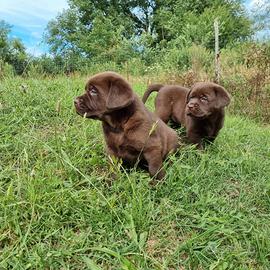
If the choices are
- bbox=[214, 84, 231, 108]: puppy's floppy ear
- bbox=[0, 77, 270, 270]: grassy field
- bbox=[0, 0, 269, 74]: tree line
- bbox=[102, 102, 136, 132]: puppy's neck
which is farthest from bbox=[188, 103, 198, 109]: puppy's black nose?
bbox=[0, 0, 269, 74]: tree line

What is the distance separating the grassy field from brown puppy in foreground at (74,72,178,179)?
218 mm

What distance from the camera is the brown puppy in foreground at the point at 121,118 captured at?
146 inches

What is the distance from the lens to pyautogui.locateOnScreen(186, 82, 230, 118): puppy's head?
4961mm

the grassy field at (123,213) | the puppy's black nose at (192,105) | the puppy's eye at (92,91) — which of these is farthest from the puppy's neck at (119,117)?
the puppy's black nose at (192,105)

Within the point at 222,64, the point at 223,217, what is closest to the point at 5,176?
the point at 223,217

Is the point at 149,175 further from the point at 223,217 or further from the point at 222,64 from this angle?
the point at 222,64

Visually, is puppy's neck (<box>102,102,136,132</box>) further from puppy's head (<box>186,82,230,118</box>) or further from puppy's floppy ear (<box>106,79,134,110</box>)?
puppy's head (<box>186,82,230,118</box>)

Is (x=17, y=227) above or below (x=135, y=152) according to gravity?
below

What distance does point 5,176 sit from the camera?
370cm

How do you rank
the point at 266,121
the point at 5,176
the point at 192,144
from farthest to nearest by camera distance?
the point at 266,121 < the point at 192,144 < the point at 5,176

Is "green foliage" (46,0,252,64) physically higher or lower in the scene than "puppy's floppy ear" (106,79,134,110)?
higher

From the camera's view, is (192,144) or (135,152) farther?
(192,144)

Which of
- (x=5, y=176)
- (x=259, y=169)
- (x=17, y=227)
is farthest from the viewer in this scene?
(x=259, y=169)

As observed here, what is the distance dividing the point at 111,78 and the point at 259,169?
2053 mm
